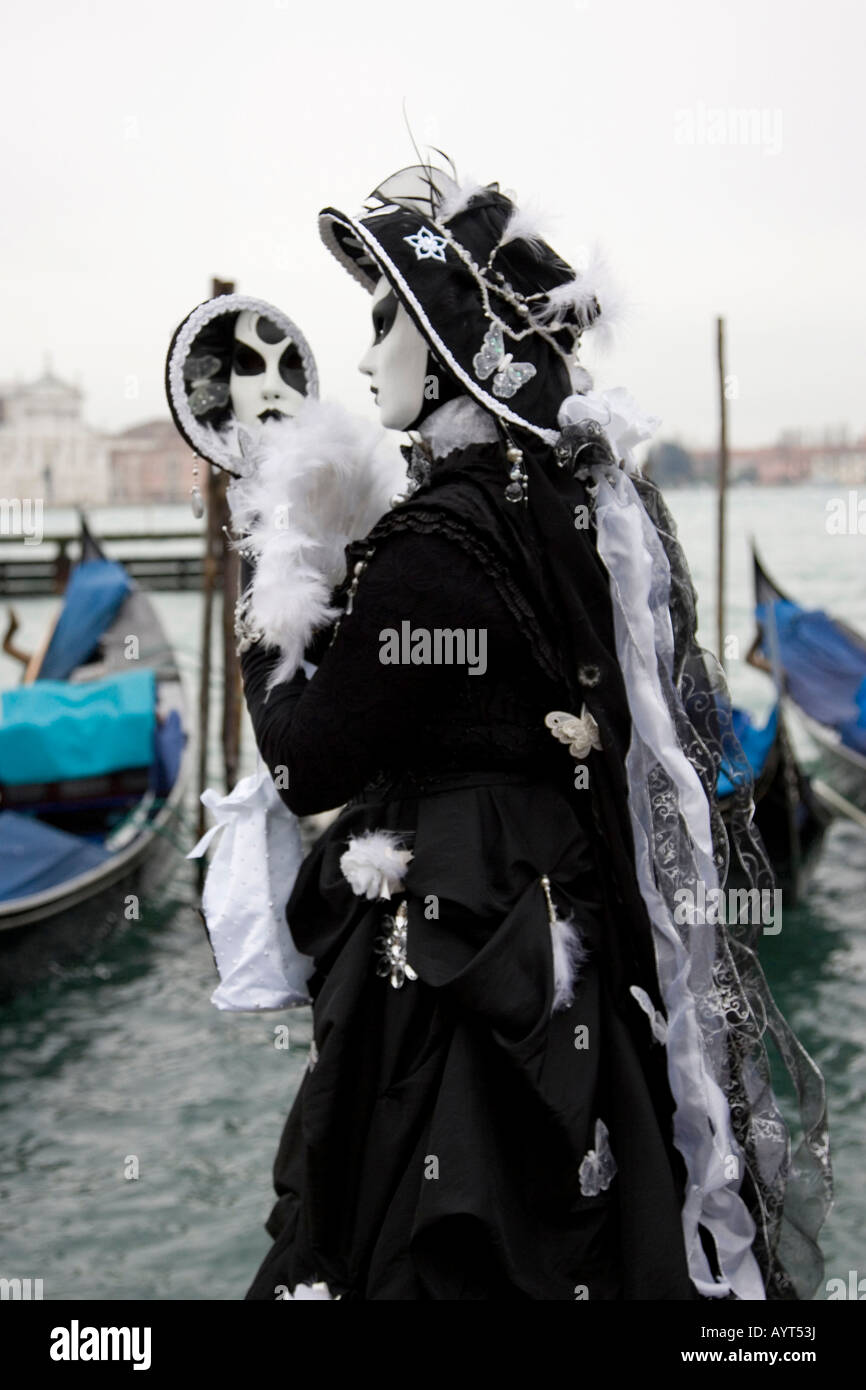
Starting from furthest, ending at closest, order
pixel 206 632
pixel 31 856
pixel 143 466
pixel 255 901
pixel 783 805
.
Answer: pixel 143 466, pixel 206 632, pixel 783 805, pixel 31 856, pixel 255 901

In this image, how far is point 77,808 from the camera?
16.5 feet

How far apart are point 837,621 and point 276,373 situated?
17.5 ft

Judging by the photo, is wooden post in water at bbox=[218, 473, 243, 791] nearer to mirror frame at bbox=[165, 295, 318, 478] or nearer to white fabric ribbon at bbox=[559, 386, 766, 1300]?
mirror frame at bbox=[165, 295, 318, 478]

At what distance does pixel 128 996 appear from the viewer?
4945mm

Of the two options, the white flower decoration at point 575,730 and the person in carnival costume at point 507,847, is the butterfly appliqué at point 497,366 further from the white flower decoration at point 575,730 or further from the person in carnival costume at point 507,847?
the white flower decoration at point 575,730

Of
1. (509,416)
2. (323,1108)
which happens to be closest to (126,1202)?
(323,1108)

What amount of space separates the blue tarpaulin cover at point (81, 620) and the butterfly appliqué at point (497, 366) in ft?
17.7

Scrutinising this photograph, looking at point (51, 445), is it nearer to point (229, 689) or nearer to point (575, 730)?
point (229, 689)

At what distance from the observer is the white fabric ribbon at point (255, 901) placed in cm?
165

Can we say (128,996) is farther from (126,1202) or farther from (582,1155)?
(582,1155)

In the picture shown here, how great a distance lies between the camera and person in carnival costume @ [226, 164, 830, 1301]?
1422mm

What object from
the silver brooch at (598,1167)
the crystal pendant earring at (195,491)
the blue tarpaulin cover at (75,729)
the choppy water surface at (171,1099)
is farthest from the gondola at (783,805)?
the silver brooch at (598,1167)

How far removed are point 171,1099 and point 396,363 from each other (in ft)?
10.0

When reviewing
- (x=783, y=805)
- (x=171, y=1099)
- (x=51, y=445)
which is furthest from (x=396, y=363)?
(x=51, y=445)
